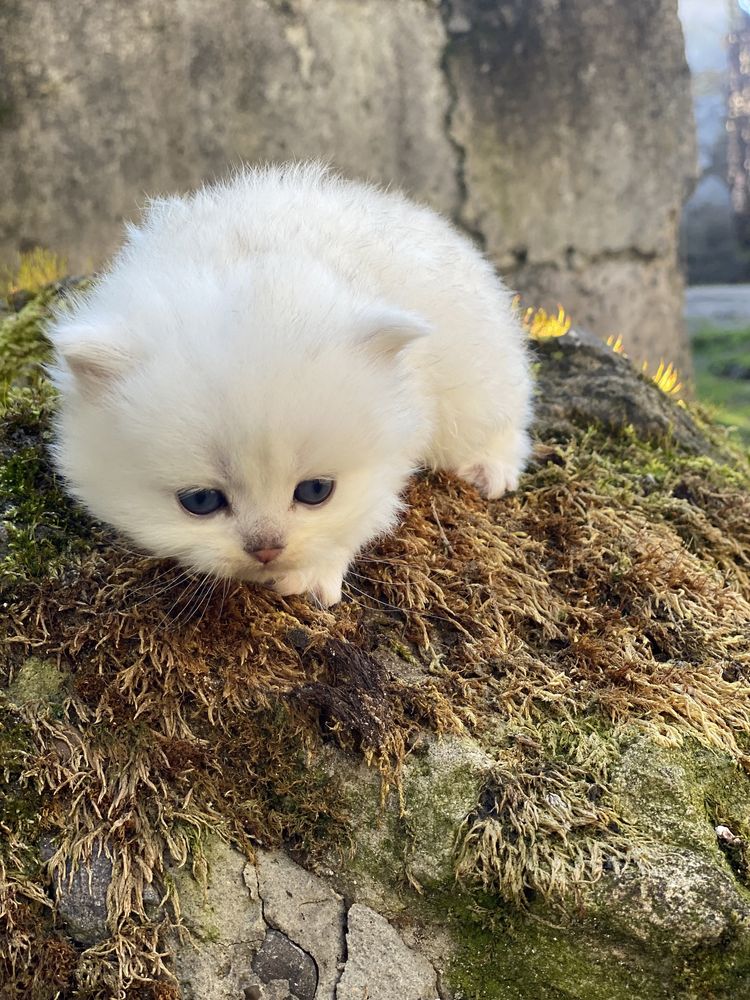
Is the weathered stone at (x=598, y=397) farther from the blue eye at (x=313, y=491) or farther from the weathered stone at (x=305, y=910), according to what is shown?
the weathered stone at (x=305, y=910)

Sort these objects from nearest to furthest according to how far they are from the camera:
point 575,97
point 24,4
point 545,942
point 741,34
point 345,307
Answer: point 545,942 < point 345,307 < point 24,4 < point 575,97 < point 741,34

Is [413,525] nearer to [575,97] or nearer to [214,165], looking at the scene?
[214,165]

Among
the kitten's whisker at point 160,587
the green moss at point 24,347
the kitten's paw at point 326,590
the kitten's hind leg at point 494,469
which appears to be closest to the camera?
the kitten's whisker at point 160,587

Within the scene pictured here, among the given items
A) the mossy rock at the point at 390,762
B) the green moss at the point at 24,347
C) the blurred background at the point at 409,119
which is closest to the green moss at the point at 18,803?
the mossy rock at the point at 390,762

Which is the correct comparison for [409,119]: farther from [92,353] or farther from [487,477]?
[92,353]

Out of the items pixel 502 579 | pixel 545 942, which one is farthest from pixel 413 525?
pixel 545 942

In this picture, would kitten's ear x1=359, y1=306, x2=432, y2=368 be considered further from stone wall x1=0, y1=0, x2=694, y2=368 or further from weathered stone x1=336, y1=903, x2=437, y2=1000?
stone wall x1=0, y1=0, x2=694, y2=368
